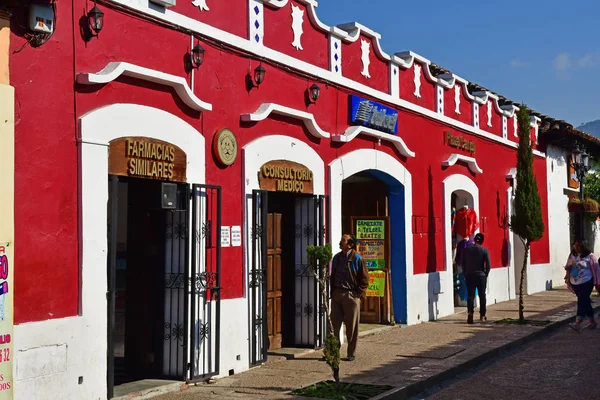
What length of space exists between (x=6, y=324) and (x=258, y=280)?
4342 mm

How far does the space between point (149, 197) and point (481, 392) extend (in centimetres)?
438

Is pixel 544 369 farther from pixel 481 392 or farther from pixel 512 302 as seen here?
pixel 512 302

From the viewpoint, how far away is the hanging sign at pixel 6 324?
653 centimetres

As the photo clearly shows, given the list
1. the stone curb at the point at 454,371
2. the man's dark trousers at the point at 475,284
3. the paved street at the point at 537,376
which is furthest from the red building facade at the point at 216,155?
the paved street at the point at 537,376

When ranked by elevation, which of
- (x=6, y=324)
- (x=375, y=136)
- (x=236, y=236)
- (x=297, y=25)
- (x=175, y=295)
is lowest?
(x=6, y=324)

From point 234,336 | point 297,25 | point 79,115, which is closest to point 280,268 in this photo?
point 234,336

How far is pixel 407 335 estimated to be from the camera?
13391 millimetres

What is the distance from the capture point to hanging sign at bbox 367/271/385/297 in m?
Answer: 14.4

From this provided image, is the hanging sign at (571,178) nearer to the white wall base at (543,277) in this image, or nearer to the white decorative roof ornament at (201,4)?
the white wall base at (543,277)

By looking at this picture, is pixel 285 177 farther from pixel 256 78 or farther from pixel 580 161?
pixel 580 161

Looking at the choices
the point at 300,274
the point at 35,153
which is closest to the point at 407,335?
the point at 300,274

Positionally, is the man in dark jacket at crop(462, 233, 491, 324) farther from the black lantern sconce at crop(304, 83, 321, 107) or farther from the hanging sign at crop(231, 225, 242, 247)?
the hanging sign at crop(231, 225, 242, 247)

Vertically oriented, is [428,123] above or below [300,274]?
above

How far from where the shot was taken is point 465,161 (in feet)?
59.5
